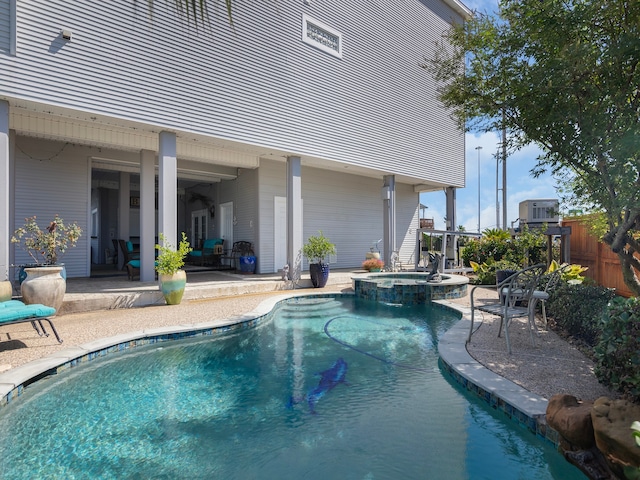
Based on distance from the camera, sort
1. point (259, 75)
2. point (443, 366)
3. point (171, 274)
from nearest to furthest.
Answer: point (443, 366) < point (171, 274) < point (259, 75)

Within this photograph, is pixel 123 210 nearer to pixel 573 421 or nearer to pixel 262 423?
pixel 262 423

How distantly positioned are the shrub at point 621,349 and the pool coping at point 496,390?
50cm

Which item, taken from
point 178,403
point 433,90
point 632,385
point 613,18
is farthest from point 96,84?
point 433,90

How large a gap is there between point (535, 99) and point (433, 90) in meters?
10.3

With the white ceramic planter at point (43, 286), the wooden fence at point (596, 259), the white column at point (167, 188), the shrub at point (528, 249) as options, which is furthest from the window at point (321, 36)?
the white ceramic planter at point (43, 286)

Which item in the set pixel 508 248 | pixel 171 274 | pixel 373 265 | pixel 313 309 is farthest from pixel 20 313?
pixel 508 248

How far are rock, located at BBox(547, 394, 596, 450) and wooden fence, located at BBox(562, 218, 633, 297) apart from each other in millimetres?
4406

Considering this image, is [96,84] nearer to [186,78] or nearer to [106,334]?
[186,78]

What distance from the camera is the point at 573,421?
2.21 m

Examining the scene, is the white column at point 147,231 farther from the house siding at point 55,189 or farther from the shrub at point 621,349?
the shrub at point 621,349

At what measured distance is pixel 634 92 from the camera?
3344 mm

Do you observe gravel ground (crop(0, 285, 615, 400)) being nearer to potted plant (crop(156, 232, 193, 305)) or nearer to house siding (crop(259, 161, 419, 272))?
potted plant (crop(156, 232, 193, 305))

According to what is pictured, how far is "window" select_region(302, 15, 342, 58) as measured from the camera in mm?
9391

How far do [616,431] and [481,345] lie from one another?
2.14 meters
